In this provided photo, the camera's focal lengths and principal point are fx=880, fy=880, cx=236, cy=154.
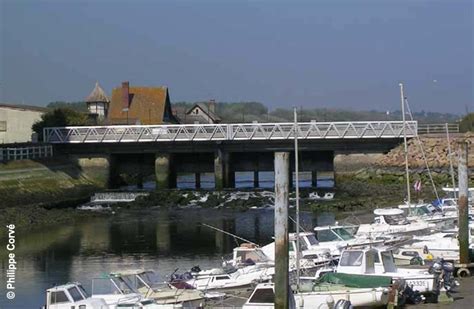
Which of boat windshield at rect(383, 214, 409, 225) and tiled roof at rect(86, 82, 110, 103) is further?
tiled roof at rect(86, 82, 110, 103)

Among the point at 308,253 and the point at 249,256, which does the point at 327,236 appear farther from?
the point at 249,256

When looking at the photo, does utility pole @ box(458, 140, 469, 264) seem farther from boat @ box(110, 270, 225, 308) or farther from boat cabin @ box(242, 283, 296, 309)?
boat cabin @ box(242, 283, 296, 309)

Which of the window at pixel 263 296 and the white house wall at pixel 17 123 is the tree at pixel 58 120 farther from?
the window at pixel 263 296

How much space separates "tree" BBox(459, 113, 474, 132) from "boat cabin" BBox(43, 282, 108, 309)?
78778mm

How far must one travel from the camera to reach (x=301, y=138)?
79.4 meters

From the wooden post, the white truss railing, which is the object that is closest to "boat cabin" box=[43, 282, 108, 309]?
the wooden post

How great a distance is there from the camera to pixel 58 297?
26.0m

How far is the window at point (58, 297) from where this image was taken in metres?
25.9

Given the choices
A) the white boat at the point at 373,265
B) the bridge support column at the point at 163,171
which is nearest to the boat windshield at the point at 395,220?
the white boat at the point at 373,265

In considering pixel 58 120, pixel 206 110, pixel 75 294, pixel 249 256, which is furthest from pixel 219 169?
pixel 75 294

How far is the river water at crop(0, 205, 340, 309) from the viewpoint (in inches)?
1489

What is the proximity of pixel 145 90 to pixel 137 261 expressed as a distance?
250 ft

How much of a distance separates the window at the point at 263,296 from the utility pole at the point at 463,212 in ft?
36.2

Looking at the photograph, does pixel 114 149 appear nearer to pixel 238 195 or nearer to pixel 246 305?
pixel 238 195
